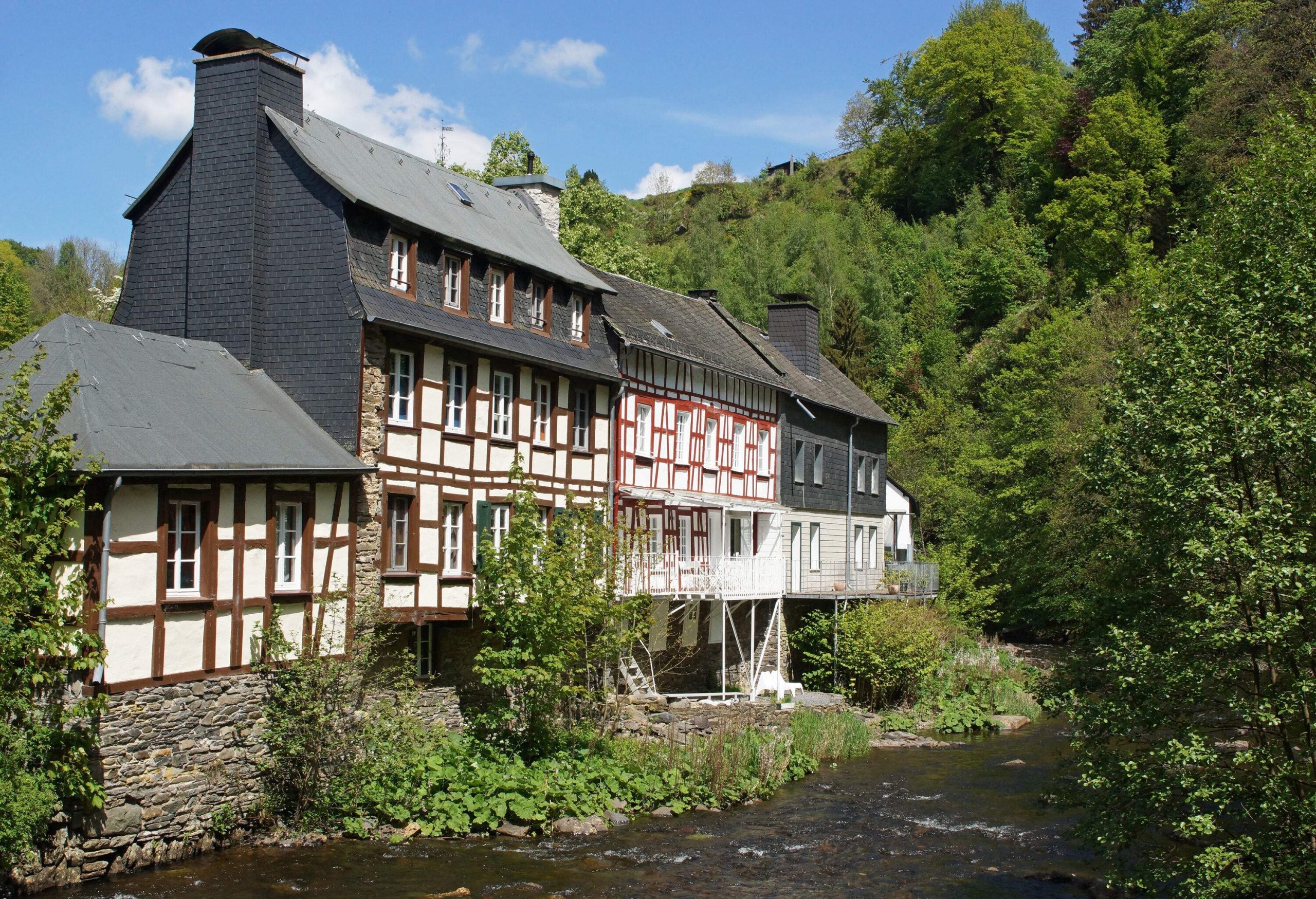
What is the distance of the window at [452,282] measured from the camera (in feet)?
70.4

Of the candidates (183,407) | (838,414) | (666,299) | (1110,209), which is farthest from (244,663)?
(1110,209)

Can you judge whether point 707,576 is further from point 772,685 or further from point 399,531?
point 399,531

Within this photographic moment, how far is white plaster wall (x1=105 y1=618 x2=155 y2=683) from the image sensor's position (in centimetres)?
1518

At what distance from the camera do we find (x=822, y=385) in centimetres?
3712

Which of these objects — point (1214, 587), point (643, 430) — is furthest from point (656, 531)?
point (1214, 587)

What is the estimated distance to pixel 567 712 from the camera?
71.3 ft

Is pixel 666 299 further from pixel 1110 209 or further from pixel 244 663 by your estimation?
pixel 1110 209

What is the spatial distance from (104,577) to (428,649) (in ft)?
24.4

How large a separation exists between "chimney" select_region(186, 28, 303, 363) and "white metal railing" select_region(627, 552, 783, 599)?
8702 mm

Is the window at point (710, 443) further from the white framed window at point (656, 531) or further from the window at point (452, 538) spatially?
the window at point (452, 538)

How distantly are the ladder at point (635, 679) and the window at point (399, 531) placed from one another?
6.70 m

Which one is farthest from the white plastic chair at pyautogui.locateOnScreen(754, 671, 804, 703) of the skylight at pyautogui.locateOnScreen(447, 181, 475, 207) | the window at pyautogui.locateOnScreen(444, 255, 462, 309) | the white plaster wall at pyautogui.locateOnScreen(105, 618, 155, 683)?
the white plaster wall at pyautogui.locateOnScreen(105, 618, 155, 683)

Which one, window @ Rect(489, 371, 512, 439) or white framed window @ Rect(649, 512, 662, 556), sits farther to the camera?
white framed window @ Rect(649, 512, 662, 556)

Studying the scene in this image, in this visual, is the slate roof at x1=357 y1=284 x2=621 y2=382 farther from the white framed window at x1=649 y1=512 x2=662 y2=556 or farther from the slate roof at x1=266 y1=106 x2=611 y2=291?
the white framed window at x1=649 y1=512 x2=662 y2=556
